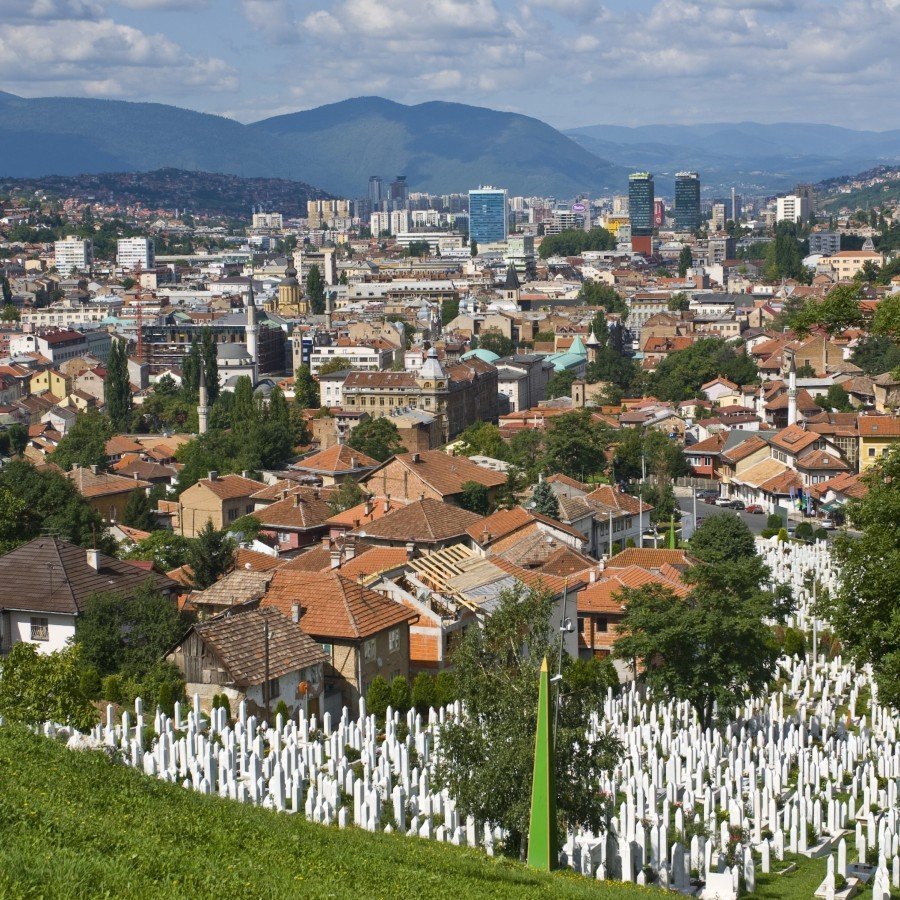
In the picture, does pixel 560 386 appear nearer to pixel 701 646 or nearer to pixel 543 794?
pixel 701 646

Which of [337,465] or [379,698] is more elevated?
[379,698]

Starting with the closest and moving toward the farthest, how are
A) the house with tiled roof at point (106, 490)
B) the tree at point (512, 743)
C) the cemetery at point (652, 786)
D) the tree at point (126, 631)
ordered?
1. the tree at point (512, 743)
2. the cemetery at point (652, 786)
3. the tree at point (126, 631)
4. the house with tiled roof at point (106, 490)

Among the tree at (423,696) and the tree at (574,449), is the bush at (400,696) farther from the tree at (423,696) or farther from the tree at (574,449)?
the tree at (574,449)

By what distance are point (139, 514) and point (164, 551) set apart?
927 cm

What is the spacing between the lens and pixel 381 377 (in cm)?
7938

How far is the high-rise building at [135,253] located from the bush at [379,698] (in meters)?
160

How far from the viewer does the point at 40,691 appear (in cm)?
1939

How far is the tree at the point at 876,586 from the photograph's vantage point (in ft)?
56.7

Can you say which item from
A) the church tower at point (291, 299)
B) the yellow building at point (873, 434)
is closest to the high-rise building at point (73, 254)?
the church tower at point (291, 299)

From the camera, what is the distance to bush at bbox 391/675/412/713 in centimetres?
2466

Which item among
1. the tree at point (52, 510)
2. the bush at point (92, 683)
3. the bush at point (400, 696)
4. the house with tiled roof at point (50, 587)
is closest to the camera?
the bush at point (92, 683)

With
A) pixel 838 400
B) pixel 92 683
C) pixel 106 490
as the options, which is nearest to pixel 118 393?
pixel 106 490

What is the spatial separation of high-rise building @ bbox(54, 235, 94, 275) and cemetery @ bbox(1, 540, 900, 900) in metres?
161

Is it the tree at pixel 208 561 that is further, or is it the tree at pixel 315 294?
the tree at pixel 315 294
